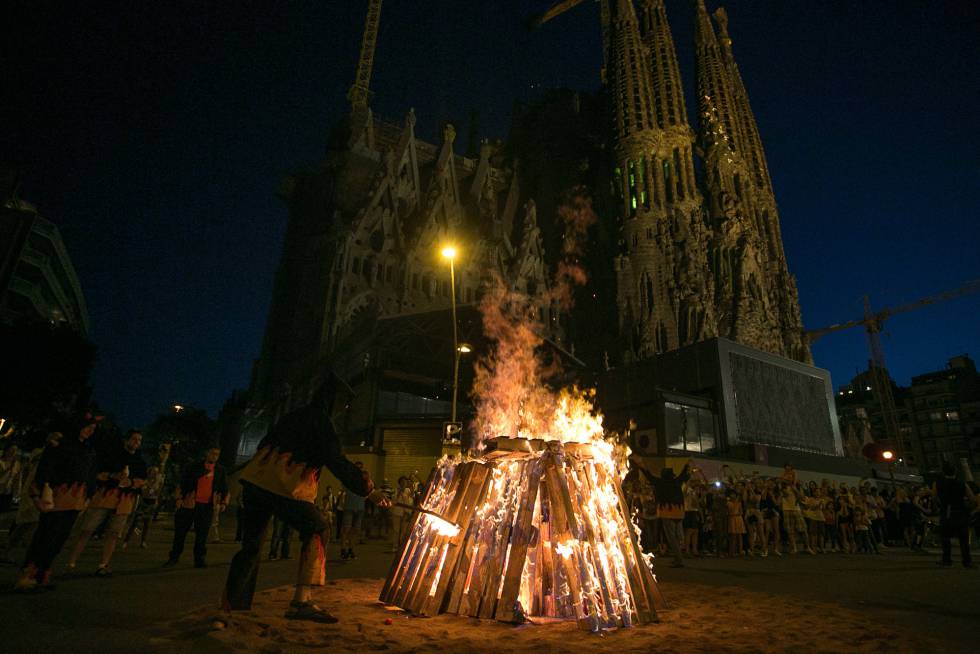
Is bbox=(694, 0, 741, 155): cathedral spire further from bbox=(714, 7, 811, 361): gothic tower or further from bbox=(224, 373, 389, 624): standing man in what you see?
bbox=(224, 373, 389, 624): standing man

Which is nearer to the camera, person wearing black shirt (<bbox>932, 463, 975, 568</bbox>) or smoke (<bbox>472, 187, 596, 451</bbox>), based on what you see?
person wearing black shirt (<bbox>932, 463, 975, 568</bbox>)

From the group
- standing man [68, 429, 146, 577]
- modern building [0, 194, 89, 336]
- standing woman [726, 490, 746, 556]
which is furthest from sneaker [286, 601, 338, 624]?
modern building [0, 194, 89, 336]

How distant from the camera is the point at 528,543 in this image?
5.42 meters

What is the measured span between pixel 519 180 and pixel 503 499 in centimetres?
5496

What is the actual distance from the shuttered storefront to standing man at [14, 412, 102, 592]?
1667cm

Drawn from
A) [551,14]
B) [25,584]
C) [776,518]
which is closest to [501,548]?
[25,584]

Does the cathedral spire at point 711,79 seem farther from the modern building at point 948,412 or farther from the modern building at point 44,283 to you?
the modern building at point 44,283

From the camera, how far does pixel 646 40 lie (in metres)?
50.6

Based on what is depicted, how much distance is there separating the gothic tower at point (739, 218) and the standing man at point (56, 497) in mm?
39830

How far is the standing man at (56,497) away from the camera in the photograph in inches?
223

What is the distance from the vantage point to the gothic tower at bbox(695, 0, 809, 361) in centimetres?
4041

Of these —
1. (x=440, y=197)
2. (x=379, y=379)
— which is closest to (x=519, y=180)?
(x=440, y=197)

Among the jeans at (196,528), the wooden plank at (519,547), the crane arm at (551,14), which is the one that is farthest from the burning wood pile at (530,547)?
the crane arm at (551,14)

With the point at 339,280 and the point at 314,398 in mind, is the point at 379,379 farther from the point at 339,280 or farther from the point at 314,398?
the point at 314,398
